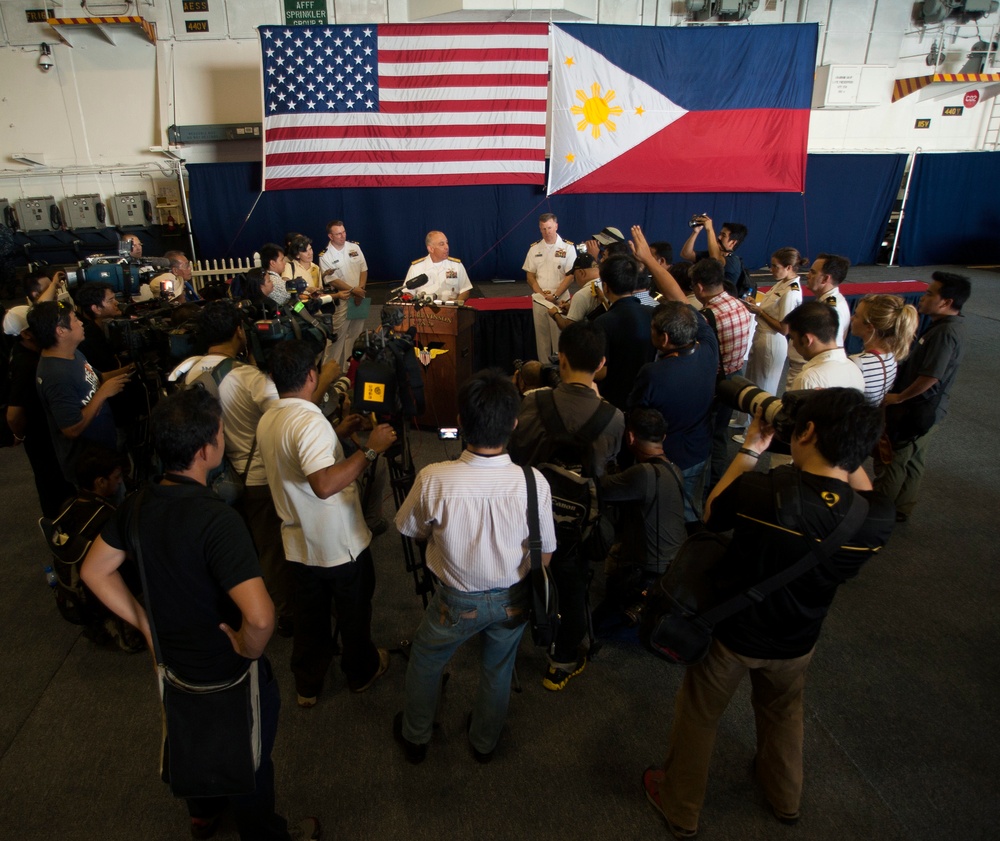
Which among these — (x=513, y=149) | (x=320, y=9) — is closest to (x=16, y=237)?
(x=320, y=9)

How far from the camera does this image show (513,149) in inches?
316

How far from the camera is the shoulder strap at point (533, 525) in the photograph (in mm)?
1812

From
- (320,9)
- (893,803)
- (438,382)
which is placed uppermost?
(320,9)

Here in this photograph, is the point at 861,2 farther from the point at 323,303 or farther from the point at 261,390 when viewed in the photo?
the point at 261,390

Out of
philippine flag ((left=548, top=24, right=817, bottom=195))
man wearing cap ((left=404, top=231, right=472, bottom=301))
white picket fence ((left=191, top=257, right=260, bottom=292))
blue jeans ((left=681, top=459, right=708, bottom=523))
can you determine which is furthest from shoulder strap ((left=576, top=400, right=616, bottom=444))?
white picket fence ((left=191, top=257, right=260, bottom=292))

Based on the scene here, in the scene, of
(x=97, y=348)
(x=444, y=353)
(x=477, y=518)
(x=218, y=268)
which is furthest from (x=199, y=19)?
(x=477, y=518)

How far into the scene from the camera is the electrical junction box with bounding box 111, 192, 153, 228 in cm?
918

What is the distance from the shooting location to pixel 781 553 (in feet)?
5.20

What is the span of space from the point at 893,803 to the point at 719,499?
4.44 ft

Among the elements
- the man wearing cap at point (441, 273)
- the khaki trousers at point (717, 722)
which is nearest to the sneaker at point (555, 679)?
the khaki trousers at point (717, 722)

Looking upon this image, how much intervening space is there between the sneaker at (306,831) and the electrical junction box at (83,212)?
992 centimetres

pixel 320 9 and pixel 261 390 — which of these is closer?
pixel 261 390

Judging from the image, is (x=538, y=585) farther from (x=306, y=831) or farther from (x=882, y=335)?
(x=882, y=335)

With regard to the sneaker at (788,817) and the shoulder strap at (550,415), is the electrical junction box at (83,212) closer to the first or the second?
the shoulder strap at (550,415)
